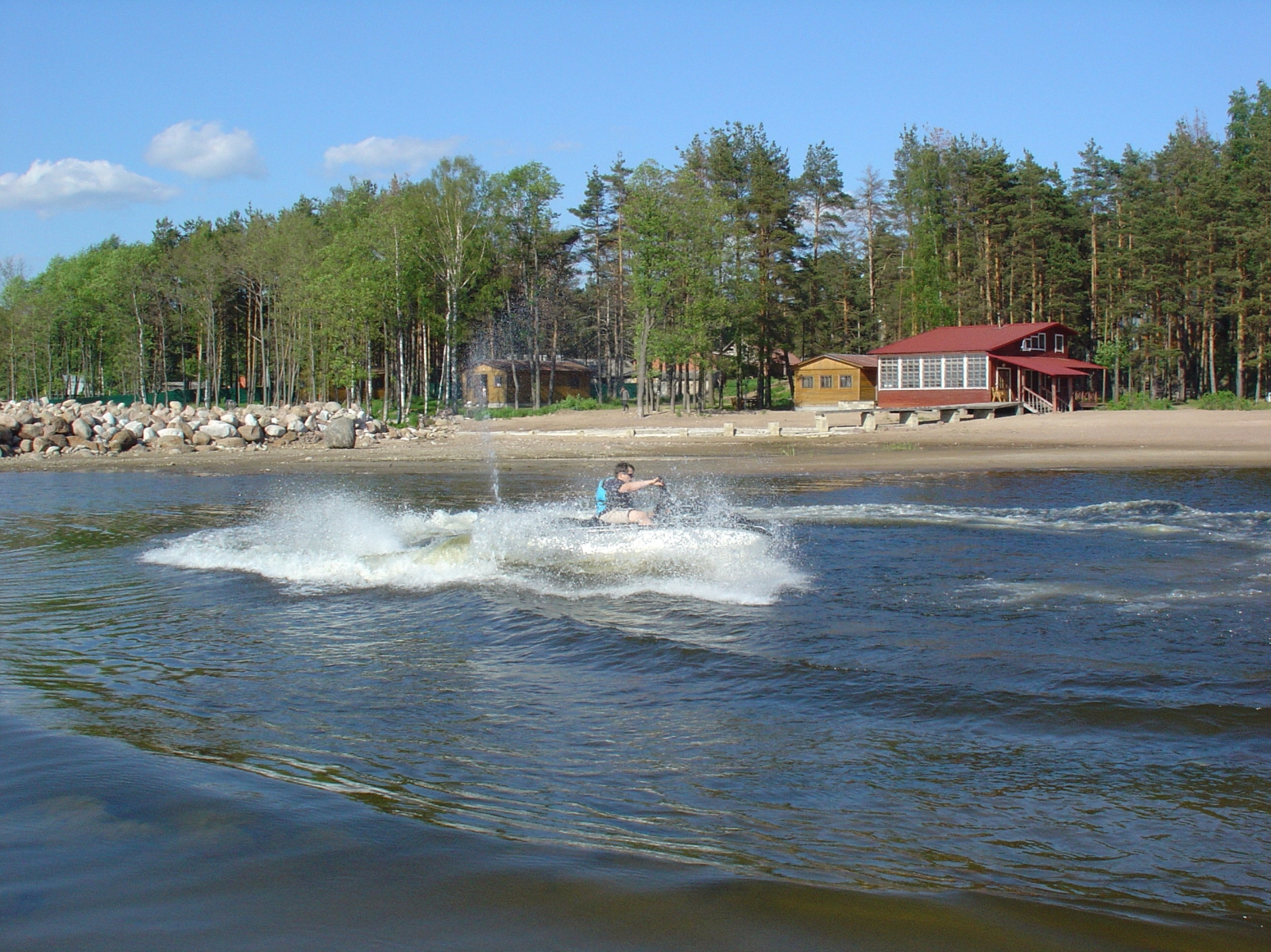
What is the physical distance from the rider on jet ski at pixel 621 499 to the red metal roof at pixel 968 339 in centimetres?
4158

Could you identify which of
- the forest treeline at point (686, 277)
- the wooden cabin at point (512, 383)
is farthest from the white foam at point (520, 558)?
the wooden cabin at point (512, 383)

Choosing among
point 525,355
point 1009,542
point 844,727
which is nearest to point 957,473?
point 1009,542

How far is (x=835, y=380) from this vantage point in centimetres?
6594

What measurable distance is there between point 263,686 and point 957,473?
2258 cm

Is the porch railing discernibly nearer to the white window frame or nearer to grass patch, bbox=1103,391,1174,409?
the white window frame

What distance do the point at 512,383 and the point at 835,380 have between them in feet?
73.1

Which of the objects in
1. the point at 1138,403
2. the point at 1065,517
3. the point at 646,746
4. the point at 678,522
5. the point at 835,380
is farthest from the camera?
the point at 835,380

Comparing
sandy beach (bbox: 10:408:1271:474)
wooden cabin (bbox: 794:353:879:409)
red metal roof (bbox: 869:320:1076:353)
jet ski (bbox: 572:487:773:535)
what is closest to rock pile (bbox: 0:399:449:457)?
sandy beach (bbox: 10:408:1271:474)

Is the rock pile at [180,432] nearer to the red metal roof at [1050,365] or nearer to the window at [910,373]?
the window at [910,373]

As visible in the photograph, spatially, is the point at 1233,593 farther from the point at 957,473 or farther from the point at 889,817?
the point at 957,473

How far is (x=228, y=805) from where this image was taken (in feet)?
19.4

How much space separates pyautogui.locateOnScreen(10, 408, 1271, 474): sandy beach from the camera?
1184 inches

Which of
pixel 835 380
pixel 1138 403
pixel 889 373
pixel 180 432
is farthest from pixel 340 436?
pixel 1138 403

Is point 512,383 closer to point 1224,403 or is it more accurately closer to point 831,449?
point 831,449
